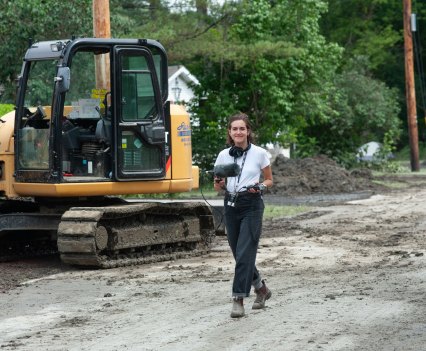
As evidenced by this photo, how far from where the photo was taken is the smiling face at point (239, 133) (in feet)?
34.9

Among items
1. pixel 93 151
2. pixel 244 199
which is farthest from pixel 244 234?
pixel 93 151

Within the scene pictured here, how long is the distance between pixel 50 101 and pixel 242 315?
5945 millimetres

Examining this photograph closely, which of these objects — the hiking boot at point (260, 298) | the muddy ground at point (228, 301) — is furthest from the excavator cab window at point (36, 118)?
the hiking boot at point (260, 298)

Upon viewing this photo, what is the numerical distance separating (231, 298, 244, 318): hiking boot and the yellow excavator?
4.39 m

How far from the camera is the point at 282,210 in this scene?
2434cm

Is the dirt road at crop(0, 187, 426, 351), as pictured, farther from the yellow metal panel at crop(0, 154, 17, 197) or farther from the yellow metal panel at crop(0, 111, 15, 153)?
the yellow metal panel at crop(0, 111, 15, 153)

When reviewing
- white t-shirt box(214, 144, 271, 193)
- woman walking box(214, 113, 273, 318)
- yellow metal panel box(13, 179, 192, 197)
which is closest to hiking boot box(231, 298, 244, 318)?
woman walking box(214, 113, 273, 318)

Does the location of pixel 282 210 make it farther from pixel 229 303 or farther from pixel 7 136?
pixel 229 303

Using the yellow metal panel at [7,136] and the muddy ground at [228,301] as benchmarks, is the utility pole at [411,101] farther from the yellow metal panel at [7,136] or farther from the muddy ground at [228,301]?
the yellow metal panel at [7,136]

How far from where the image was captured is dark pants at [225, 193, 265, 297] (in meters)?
10.5

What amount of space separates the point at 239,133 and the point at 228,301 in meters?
1.89

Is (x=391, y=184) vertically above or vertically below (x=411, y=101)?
below

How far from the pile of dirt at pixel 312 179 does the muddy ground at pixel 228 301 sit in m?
12.0

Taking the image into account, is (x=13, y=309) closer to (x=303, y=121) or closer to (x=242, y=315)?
(x=242, y=315)
